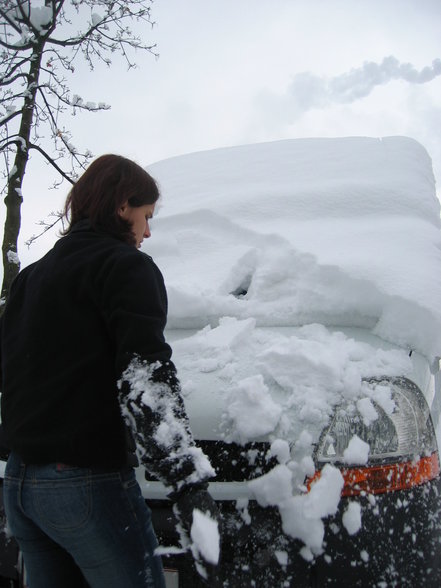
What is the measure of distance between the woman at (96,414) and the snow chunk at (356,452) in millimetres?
483

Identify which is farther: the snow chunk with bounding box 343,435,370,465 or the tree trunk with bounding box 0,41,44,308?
the tree trunk with bounding box 0,41,44,308

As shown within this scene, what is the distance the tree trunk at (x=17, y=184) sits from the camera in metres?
6.93

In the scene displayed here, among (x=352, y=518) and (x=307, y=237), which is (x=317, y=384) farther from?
(x=307, y=237)

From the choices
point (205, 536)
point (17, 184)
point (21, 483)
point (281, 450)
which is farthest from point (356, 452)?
point (17, 184)

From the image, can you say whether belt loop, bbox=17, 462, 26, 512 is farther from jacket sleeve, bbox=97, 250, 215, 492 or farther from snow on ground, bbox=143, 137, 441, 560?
snow on ground, bbox=143, 137, 441, 560

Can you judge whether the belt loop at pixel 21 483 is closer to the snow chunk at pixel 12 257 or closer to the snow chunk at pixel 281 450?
the snow chunk at pixel 281 450

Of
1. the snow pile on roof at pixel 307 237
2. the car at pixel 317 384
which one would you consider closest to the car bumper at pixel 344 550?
the car at pixel 317 384

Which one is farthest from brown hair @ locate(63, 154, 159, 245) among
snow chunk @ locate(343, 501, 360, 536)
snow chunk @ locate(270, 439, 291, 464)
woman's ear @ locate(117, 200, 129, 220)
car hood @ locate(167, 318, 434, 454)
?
snow chunk @ locate(343, 501, 360, 536)

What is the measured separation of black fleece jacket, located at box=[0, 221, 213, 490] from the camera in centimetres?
112

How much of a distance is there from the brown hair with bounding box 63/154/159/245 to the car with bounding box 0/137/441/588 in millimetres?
582

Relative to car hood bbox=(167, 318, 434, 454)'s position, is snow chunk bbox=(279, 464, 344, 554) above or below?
below

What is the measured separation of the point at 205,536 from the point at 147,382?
345 mm

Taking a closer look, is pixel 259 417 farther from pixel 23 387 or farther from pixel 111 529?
pixel 23 387

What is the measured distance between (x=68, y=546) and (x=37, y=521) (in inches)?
3.7
